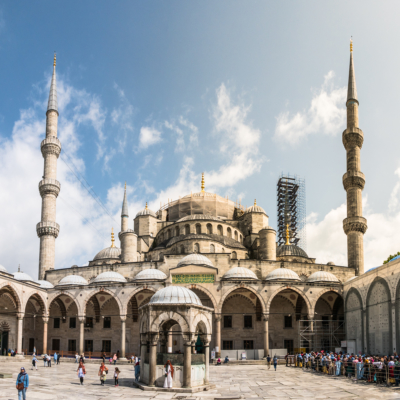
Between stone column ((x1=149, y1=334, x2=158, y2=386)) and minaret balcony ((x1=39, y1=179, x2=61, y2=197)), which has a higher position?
minaret balcony ((x1=39, y1=179, x2=61, y2=197))

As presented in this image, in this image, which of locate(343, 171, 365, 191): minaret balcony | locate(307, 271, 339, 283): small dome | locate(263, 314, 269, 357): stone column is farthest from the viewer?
locate(343, 171, 365, 191): minaret balcony

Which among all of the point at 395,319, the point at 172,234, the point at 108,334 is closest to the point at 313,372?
the point at 395,319

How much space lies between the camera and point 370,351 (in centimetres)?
2430

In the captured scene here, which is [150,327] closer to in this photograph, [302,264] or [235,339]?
[235,339]

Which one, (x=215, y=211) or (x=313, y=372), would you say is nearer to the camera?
(x=313, y=372)

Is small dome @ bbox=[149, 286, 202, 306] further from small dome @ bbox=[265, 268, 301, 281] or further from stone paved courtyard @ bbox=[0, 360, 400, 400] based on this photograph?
small dome @ bbox=[265, 268, 301, 281]

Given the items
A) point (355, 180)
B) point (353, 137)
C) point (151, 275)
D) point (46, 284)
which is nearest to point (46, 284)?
point (46, 284)

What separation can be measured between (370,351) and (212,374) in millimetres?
9326

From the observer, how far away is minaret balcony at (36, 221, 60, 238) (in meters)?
36.8

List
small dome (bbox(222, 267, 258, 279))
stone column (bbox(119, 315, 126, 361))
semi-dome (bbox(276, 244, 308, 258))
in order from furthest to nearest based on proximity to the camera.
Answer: semi-dome (bbox(276, 244, 308, 258)) < small dome (bbox(222, 267, 258, 279)) < stone column (bbox(119, 315, 126, 361))

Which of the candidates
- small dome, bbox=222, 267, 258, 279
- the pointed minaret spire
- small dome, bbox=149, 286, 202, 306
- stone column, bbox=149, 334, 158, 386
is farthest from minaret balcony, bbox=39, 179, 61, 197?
stone column, bbox=149, 334, 158, 386

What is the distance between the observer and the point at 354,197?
34594 millimetres

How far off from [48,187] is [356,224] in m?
24.8

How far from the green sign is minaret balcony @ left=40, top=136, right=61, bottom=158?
17254 millimetres
